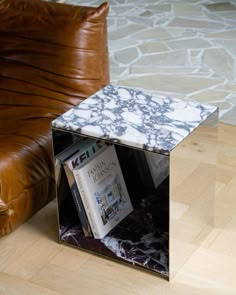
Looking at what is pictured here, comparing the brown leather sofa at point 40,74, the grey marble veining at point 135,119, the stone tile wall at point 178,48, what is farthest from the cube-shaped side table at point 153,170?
the stone tile wall at point 178,48

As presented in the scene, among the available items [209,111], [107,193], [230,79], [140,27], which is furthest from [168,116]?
[140,27]

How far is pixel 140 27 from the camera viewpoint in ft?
15.1

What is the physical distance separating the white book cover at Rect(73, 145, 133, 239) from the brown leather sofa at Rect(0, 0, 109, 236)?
0.20 metres

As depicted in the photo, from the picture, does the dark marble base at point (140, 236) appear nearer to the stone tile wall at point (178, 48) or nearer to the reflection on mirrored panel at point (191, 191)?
the reflection on mirrored panel at point (191, 191)

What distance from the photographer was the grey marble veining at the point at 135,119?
2.07 meters

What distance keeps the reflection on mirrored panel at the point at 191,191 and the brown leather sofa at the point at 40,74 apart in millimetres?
532

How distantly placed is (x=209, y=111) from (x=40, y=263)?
789mm

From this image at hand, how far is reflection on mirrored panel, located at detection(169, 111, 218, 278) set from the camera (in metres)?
2.11

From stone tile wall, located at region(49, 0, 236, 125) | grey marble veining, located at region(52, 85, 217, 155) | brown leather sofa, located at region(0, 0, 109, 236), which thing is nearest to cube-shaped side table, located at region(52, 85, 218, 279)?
grey marble veining, located at region(52, 85, 217, 155)

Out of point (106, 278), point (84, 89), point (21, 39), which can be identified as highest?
point (21, 39)

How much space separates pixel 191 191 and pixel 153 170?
209mm

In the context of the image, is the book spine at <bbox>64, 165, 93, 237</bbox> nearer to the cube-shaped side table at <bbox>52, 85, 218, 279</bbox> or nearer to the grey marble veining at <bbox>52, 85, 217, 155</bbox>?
the cube-shaped side table at <bbox>52, 85, 218, 279</bbox>

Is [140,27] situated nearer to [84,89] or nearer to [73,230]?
[84,89]

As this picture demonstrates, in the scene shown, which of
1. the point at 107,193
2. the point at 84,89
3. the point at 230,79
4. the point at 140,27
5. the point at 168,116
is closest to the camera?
the point at 168,116
